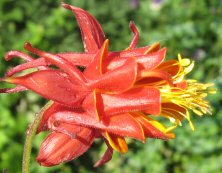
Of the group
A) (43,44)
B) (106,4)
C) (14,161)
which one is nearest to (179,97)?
(14,161)

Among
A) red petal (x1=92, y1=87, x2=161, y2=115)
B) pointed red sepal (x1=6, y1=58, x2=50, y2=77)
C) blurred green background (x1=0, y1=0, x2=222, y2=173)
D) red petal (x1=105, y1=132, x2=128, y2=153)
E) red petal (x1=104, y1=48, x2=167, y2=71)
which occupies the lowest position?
blurred green background (x1=0, y1=0, x2=222, y2=173)

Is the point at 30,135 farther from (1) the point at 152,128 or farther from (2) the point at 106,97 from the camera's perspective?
(1) the point at 152,128

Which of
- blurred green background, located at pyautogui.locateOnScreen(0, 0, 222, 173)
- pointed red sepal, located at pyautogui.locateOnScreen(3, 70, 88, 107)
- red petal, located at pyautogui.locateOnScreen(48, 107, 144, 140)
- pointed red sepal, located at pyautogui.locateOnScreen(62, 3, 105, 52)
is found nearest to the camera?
pointed red sepal, located at pyautogui.locateOnScreen(3, 70, 88, 107)

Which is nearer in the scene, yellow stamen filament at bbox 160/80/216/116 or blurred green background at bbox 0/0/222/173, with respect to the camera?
yellow stamen filament at bbox 160/80/216/116

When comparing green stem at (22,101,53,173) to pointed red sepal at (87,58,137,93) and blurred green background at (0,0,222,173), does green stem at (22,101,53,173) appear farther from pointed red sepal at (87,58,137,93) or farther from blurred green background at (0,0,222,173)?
blurred green background at (0,0,222,173)

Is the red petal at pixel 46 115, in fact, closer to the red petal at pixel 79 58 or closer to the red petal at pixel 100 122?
the red petal at pixel 100 122

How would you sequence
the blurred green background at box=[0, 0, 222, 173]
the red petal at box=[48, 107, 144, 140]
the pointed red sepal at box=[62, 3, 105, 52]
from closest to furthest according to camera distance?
the red petal at box=[48, 107, 144, 140] < the pointed red sepal at box=[62, 3, 105, 52] < the blurred green background at box=[0, 0, 222, 173]

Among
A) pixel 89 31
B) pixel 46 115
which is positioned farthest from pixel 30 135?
pixel 89 31

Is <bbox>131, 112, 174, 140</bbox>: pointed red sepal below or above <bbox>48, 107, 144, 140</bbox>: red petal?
below

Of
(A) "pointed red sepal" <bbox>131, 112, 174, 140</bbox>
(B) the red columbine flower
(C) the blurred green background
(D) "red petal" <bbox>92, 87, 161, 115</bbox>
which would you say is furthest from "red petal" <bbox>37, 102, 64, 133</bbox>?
(C) the blurred green background
